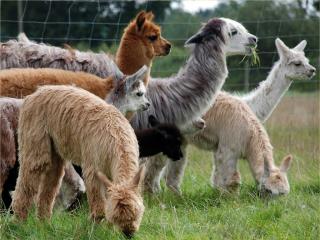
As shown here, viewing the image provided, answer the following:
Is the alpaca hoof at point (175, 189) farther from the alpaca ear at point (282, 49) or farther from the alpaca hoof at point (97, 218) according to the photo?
the alpaca ear at point (282, 49)

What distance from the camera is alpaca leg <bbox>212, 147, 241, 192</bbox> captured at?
8.35m

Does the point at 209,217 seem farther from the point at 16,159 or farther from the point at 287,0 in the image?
the point at 287,0

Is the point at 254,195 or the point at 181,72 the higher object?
the point at 181,72

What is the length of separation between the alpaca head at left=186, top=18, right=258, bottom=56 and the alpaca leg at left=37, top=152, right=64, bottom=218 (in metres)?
2.64

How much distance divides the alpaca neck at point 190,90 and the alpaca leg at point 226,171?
691mm

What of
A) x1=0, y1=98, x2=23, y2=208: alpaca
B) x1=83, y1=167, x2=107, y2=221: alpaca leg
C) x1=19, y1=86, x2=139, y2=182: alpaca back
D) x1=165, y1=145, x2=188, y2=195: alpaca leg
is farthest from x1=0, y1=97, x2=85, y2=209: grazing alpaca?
x1=165, y1=145, x2=188, y2=195: alpaca leg

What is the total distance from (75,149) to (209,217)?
1312mm

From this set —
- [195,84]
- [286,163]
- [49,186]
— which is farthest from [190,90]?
[49,186]

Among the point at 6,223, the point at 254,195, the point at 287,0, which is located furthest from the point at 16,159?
the point at 287,0

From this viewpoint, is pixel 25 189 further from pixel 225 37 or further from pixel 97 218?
pixel 225 37

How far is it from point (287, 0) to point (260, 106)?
→ 305 inches

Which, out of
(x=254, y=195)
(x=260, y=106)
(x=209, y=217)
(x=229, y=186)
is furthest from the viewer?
(x=260, y=106)

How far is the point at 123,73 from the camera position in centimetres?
829

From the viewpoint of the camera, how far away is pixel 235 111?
880 centimetres
